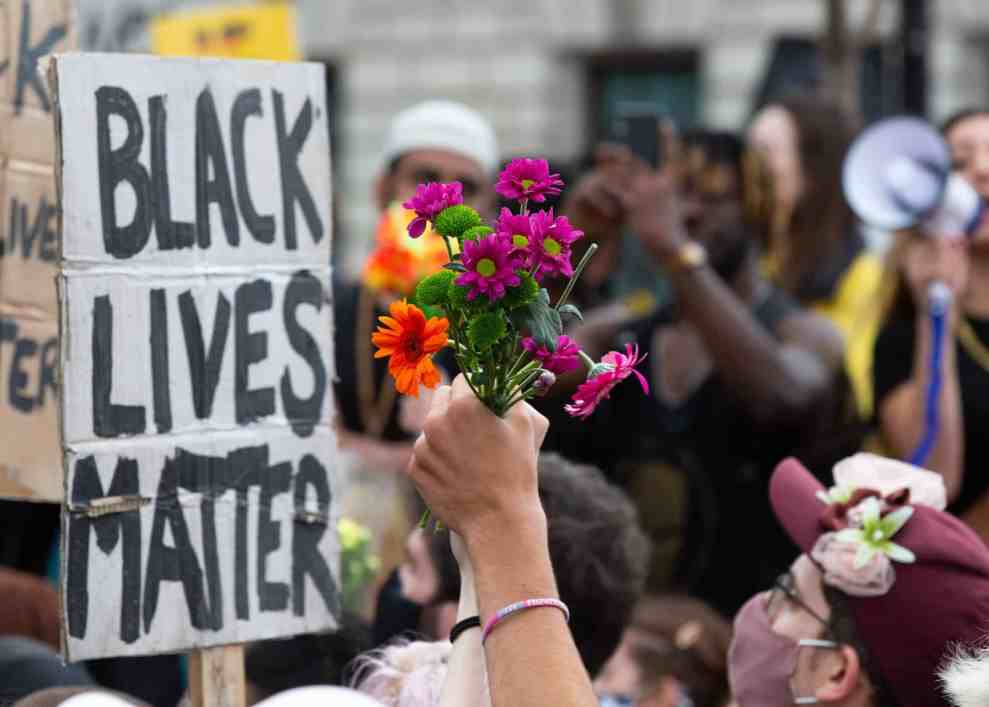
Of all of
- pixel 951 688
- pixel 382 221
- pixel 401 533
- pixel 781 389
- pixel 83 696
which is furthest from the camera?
pixel 382 221

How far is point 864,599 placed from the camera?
295 centimetres

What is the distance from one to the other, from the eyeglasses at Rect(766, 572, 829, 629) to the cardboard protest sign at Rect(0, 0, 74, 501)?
1236mm

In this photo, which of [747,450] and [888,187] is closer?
[888,187]

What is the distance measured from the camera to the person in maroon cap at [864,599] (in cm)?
284

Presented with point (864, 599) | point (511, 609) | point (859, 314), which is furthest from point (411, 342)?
point (859, 314)

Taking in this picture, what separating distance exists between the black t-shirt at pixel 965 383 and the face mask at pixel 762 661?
1.30 m

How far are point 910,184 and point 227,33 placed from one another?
285 cm

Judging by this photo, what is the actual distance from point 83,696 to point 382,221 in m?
3.22

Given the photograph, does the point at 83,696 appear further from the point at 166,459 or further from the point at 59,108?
the point at 59,108

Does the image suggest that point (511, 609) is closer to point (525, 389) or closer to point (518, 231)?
point (525, 389)

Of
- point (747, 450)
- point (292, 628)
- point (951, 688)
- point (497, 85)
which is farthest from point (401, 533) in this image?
point (497, 85)

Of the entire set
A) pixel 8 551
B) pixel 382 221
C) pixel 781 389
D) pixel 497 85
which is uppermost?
pixel 497 85

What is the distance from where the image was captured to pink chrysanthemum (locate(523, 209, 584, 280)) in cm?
224

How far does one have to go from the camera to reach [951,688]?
2.32m
